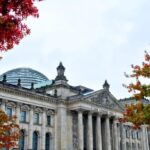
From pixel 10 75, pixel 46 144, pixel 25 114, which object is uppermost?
pixel 10 75

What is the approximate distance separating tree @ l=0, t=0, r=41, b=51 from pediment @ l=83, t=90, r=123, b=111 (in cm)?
5497

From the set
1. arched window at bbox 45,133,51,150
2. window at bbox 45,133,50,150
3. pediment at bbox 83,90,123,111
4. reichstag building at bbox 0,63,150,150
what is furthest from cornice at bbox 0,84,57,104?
pediment at bbox 83,90,123,111

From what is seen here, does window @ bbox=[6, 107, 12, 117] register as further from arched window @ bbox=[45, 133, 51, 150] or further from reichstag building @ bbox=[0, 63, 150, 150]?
arched window @ bbox=[45, 133, 51, 150]

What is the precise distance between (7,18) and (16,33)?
0.46 meters

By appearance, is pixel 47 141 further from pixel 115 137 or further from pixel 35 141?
pixel 115 137

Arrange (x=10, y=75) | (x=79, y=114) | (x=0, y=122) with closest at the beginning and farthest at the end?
(x=0, y=122), (x=79, y=114), (x=10, y=75)

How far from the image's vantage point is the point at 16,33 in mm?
8664

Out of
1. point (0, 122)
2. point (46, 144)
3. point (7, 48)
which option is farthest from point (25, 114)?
point (7, 48)

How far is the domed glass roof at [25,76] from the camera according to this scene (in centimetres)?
7412

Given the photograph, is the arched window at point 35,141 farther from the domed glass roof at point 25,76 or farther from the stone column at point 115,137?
the stone column at point 115,137

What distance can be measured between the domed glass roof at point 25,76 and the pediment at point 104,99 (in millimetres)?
15357

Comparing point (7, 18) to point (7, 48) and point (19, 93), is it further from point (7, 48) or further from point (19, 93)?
point (19, 93)

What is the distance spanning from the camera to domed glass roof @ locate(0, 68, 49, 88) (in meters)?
74.1

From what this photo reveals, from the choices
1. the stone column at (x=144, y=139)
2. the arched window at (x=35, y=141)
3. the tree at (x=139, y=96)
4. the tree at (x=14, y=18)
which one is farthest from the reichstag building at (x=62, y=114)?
the tree at (x=14, y=18)
